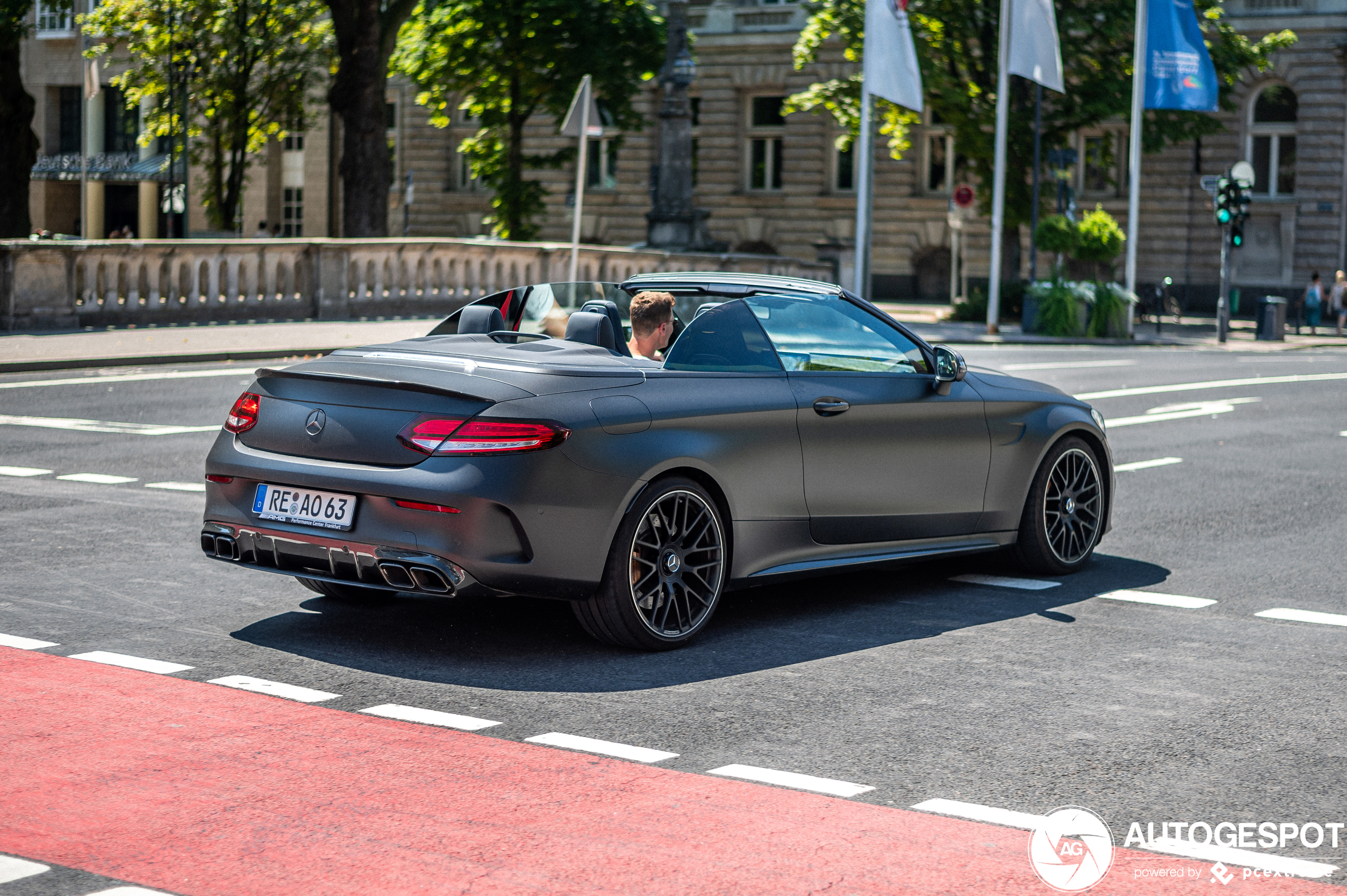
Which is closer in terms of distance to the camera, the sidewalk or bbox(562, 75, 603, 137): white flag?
the sidewalk

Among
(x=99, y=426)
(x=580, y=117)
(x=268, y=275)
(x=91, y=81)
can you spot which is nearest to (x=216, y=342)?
(x=268, y=275)

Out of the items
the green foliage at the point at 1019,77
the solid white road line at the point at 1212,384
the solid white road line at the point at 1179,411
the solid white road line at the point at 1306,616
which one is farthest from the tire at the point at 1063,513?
the green foliage at the point at 1019,77

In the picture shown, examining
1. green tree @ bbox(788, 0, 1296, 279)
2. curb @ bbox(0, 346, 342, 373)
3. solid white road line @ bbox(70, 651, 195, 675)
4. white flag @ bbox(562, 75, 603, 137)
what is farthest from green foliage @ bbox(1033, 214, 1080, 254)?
solid white road line @ bbox(70, 651, 195, 675)

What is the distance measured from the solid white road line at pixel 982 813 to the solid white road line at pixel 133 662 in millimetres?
2843

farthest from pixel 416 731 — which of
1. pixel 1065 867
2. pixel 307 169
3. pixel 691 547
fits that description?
pixel 307 169

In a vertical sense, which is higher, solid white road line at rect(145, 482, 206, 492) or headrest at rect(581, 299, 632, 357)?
headrest at rect(581, 299, 632, 357)

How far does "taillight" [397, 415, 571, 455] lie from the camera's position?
254 inches

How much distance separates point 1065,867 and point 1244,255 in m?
44.3

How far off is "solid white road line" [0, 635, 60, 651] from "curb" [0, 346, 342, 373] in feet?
43.5

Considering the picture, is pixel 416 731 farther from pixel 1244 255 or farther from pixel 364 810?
pixel 1244 255

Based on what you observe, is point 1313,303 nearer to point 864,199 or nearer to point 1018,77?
point 1018,77

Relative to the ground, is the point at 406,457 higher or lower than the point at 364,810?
higher

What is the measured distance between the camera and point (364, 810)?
4801 mm

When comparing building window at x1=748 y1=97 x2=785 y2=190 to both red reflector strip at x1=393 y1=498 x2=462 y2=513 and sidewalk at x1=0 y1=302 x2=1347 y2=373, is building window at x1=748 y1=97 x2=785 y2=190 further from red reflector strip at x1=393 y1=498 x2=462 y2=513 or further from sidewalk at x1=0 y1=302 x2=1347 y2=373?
red reflector strip at x1=393 y1=498 x2=462 y2=513
